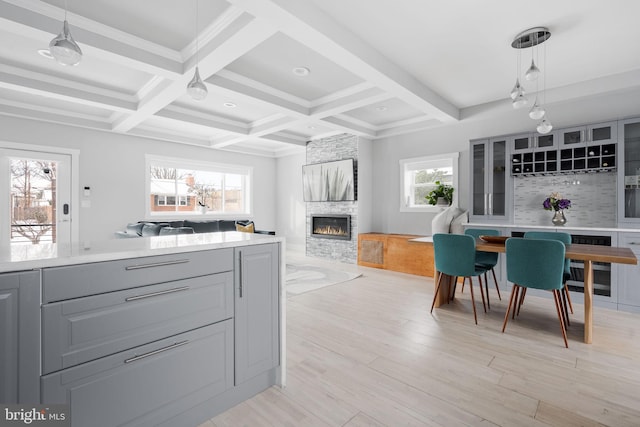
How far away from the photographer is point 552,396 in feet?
6.02

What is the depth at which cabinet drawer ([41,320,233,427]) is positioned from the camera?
1.22 meters

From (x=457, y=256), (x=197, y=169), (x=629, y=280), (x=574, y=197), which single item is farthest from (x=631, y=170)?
(x=197, y=169)

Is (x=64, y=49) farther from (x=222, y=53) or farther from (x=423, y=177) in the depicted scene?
(x=423, y=177)

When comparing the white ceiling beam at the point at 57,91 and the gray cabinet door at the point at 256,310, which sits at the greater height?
the white ceiling beam at the point at 57,91

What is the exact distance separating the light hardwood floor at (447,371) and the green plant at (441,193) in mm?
2131

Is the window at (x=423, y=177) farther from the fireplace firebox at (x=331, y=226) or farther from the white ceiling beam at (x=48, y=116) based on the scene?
the white ceiling beam at (x=48, y=116)

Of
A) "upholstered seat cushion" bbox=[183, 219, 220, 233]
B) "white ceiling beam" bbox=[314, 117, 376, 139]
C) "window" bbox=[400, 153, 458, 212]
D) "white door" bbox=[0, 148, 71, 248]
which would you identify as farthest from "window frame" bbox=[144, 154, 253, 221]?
"window" bbox=[400, 153, 458, 212]

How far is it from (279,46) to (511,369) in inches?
130

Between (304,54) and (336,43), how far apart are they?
26.0 inches

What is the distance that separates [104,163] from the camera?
18.2ft

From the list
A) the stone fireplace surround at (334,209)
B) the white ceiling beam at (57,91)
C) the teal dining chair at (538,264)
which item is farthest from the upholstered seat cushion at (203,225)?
the teal dining chair at (538,264)

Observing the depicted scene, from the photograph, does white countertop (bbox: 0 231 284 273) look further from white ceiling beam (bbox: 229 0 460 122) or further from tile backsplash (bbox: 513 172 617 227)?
tile backsplash (bbox: 513 172 617 227)

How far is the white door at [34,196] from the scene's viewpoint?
468cm

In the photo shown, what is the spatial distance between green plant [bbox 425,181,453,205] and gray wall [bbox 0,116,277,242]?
16.4ft
